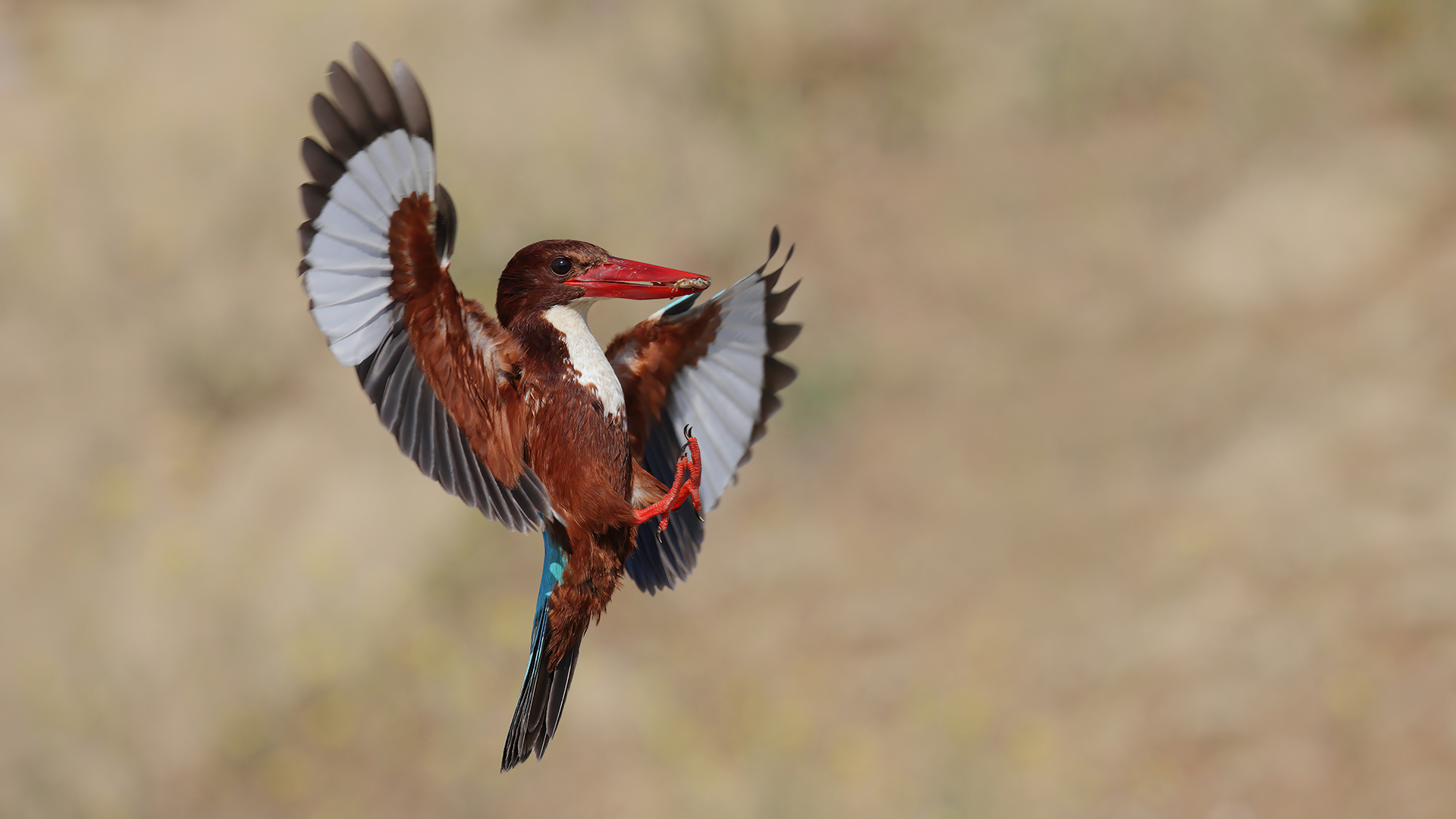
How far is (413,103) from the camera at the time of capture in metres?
1.04

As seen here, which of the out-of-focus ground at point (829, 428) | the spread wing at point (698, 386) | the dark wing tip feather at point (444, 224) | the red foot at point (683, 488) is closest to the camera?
the dark wing tip feather at point (444, 224)

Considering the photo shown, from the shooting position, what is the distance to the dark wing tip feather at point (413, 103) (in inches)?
40.1

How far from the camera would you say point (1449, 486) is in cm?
612

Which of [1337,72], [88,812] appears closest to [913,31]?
[1337,72]

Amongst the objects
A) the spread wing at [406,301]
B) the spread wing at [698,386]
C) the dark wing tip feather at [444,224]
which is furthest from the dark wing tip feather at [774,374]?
the dark wing tip feather at [444,224]

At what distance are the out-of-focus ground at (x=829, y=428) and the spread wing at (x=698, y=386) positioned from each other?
3607 millimetres

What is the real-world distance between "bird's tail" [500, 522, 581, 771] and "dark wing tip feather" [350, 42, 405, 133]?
0.48 m

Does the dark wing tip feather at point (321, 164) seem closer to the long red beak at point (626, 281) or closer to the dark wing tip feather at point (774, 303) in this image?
the long red beak at point (626, 281)

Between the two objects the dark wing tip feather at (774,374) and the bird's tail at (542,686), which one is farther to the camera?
the dark wing tip feather at (774,374)

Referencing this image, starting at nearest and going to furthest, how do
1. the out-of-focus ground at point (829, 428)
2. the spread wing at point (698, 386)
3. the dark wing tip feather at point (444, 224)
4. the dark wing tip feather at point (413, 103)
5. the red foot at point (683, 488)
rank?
the dark wing tip feather at point (413, 103) → the dark wing tip feather at point (444, 224) → the red foot at point (683, 488) → the spread wing at point (698, 386) → the out-of-focus ground at point (829, 428)

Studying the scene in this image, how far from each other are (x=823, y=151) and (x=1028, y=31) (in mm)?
1816

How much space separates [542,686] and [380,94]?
0.64 metres

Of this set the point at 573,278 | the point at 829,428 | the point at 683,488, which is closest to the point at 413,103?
the point at 573,278

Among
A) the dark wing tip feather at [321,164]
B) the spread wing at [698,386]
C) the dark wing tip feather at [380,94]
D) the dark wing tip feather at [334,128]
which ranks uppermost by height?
the spread wing at [698,386]
